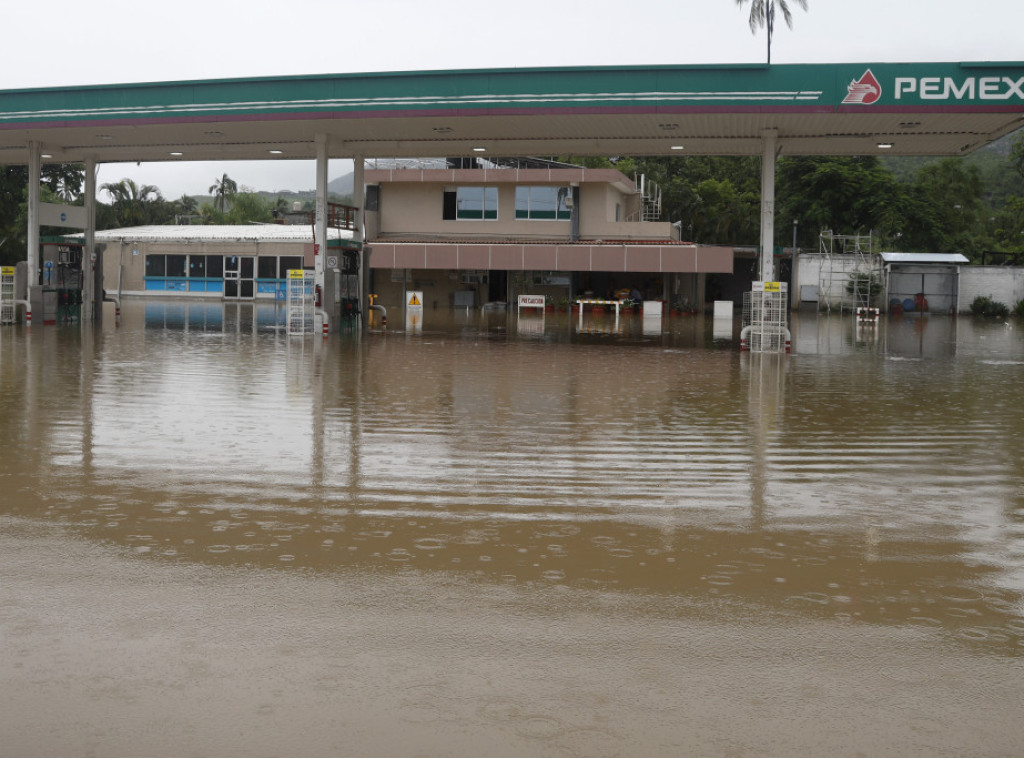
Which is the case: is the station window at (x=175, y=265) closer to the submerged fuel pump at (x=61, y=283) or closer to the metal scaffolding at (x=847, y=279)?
the submerged fuel pump at (x=61, y=283)

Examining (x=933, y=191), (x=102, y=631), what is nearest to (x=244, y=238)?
(x=933, y=191)

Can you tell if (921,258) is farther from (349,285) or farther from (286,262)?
(286,262)

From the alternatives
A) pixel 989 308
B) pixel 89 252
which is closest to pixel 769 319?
pixel 89 252

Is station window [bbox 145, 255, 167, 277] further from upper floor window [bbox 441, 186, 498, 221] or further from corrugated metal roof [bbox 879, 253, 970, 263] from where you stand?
corrugated metal roof [bbox 879, 253, 970, 263]

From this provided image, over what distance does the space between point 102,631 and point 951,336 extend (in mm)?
30366

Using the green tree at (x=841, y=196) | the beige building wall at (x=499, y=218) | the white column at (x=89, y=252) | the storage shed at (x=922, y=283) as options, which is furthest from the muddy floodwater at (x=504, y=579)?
the green tree at (x=841, y=196)

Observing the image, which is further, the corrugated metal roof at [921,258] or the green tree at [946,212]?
the green tree at [946,212]

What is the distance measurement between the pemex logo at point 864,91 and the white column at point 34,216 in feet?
70.8

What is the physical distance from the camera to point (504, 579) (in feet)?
18.3

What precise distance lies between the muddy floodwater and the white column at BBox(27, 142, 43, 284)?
60.2 feet

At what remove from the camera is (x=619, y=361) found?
20047 millimetres

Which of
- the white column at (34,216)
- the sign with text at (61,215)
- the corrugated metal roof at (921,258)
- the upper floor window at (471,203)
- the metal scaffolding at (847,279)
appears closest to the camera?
the white column at (34,216)

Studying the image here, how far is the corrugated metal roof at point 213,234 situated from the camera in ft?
178

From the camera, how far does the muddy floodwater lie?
3893mm
